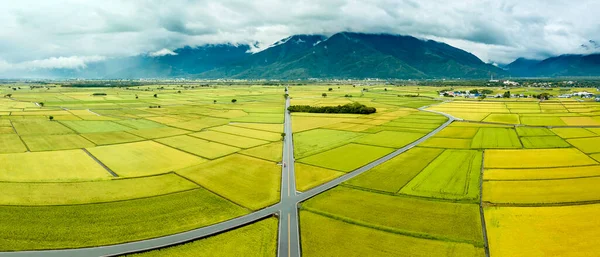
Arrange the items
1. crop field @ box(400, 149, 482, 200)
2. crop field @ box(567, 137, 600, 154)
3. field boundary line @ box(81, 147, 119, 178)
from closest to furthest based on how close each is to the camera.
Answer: crop field @ box(400, 149, 482, 200) < field boundary line @ box(81, 147, 119, 178) < crop field @ box(567, 137, 600, 154)

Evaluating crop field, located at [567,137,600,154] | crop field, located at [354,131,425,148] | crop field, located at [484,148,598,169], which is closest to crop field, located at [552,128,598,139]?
crop field, located at [567,137,600,154]

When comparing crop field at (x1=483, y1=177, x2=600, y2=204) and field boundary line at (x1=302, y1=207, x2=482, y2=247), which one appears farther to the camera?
crop field at (x1=483, y1=177, x2=600, y2=204)

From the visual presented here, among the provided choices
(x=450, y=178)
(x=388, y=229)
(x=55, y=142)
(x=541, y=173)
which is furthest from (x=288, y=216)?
(x=55, y=142)

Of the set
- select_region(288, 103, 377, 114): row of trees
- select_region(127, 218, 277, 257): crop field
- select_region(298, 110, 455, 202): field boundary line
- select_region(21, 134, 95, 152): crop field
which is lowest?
select_region(127, 218, 277, 257): crop field

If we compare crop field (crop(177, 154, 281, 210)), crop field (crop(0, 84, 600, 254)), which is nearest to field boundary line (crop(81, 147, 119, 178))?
crop field (crop(0, 84, 600, 254))

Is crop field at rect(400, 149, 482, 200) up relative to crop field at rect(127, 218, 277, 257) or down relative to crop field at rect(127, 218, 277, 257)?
up

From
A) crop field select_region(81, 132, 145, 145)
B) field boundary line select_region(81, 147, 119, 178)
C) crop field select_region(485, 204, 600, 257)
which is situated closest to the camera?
crop field select_region(485, 204, 600, 257)

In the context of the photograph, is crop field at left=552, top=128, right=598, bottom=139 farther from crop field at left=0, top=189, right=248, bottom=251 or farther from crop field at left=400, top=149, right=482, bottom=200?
crop field at left=0, top=189, right=248, bottom=251

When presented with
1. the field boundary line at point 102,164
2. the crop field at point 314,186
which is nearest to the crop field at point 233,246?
the crop field at point 314,186

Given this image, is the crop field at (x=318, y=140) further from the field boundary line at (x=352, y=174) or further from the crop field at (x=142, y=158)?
the crop field at (x=142, y=158)
